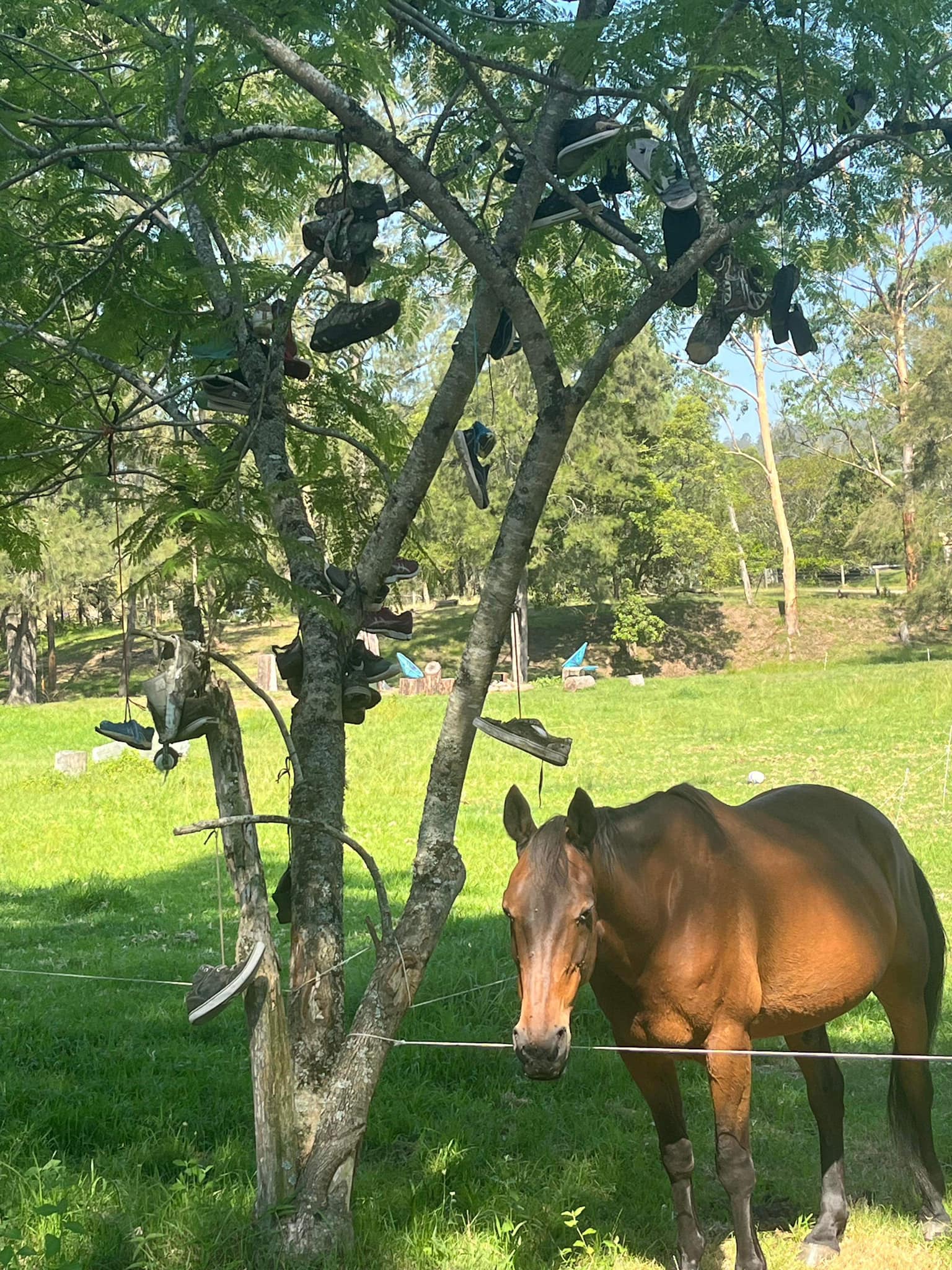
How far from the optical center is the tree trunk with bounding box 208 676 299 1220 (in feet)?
13.6

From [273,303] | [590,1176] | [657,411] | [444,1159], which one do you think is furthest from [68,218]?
[657,411]

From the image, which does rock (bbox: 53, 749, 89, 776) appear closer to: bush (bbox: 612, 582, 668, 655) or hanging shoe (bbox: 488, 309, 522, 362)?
hanging shoe (bbox: 488, 309, 522, 362)

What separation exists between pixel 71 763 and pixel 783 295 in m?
14.5

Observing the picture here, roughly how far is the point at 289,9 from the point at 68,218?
1838 millimetres

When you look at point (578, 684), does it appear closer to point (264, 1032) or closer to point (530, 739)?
point (530, 739)

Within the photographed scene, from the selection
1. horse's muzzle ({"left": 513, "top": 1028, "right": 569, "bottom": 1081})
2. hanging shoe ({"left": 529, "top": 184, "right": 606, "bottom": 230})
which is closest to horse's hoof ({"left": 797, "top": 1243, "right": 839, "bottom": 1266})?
horse's muzzle ({"left": 513, "top": 1028, "right": 569, "bottom": 1081})

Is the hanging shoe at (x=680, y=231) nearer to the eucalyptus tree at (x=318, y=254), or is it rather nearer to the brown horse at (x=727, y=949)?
the eucalyptus tree at (x=318, y=254)

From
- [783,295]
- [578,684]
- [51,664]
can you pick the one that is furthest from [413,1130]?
[51,664]

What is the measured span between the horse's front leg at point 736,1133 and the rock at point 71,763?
1478 cm

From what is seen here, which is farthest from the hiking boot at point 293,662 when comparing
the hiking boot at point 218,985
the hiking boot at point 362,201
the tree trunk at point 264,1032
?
the hiking boot at point 362,201

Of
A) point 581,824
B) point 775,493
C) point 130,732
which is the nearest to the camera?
point 581,824

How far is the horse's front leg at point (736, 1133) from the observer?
4.16 meters

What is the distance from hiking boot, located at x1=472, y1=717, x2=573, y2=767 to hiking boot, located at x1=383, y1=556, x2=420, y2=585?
940 millimetres

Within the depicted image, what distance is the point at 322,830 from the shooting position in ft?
14.2
